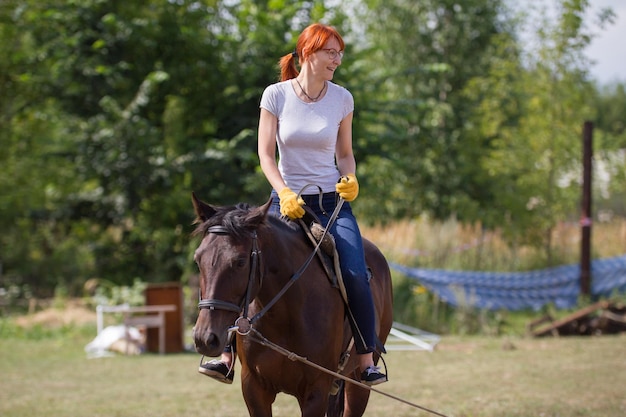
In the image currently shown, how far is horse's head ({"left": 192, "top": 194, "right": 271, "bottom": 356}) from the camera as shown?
13.6ft

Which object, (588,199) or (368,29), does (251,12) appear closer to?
(588,199)

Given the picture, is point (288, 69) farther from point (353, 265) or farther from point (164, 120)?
point (164, 120)

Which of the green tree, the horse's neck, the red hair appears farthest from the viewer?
the green tree

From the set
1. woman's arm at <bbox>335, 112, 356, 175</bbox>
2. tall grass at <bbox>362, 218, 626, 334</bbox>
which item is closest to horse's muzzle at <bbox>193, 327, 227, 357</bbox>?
woman's arm at <bbox>335, 112, 356, 175</bbox>

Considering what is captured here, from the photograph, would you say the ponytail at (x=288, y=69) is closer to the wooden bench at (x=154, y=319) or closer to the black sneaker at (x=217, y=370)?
the black sneaker at (x=217, y=370)

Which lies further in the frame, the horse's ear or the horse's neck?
the horse's neck

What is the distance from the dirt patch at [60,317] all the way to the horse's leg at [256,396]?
1341cm

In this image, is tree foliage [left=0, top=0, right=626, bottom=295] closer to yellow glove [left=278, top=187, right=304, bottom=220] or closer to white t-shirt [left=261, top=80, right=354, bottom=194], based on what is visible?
white t-shirt [left=261, top=80, right=354, bottom=194]

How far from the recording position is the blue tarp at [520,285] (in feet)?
54.2

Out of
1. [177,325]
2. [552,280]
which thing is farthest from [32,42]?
→ [552,280]

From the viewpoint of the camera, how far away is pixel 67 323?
17.7 m

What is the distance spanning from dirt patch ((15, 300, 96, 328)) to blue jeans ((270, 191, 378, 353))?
13.3 meters

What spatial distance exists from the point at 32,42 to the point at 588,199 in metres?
13.9

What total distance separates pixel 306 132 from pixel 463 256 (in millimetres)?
13886
